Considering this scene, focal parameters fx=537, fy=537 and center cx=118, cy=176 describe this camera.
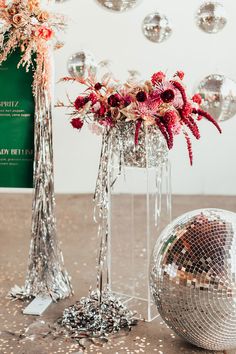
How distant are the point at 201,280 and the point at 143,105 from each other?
835 mm

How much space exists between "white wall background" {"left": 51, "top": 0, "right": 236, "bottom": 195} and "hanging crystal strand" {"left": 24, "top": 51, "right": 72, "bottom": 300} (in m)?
3.21

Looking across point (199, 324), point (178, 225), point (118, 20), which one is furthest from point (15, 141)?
point (118, 20)

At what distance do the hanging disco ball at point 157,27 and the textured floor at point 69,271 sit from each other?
1.56 metres

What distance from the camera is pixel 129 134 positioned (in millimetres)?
2580

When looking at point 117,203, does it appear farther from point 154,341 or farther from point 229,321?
point 229,321

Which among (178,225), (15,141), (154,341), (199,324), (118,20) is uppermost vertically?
(118,20)

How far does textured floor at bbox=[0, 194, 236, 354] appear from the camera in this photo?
2355 millimetres

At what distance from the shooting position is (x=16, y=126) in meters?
2.98

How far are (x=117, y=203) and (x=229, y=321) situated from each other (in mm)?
3010

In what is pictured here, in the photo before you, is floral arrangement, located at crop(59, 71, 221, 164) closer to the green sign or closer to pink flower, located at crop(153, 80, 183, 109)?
pink flower, located at crop(153, 80, 183, 109)

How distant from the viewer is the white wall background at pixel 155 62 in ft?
19.1

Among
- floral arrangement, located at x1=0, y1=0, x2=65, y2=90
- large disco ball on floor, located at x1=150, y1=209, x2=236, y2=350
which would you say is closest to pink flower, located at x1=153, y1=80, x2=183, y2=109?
large disco ball on floor, located at x1=150, y1=209, x2=236, y2=350

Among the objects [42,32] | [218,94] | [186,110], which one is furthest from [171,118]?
[218,94]

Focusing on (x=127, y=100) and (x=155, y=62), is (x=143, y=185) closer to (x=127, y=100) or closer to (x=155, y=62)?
(x=127, y=100)
